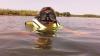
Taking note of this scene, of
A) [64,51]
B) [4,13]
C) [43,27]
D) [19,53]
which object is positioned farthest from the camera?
[4,13]

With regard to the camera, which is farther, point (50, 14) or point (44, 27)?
point (50, 14)

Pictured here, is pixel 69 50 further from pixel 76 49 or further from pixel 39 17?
pixel 39 17

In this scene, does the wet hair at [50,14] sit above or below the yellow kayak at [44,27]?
above

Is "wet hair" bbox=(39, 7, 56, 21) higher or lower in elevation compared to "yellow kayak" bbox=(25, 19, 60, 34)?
higher

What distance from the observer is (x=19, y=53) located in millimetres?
13805

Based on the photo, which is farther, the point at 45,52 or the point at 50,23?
the point at 50,23

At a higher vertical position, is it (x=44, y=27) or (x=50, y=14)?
(x=50, y=14)

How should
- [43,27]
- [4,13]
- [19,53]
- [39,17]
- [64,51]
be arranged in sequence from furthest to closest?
[4,13], [39,17], [43,27], [64,51], [19,53]

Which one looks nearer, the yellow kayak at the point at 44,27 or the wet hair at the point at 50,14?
the yellow kayak at the point at 44,27

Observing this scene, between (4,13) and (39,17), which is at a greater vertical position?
(39,17)

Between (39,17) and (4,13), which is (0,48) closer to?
(39,17)

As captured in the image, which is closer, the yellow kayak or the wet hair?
the yellow kayak

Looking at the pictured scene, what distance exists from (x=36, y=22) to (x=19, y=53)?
37.6 ft

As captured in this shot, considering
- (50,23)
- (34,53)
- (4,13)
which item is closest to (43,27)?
(50,23)
